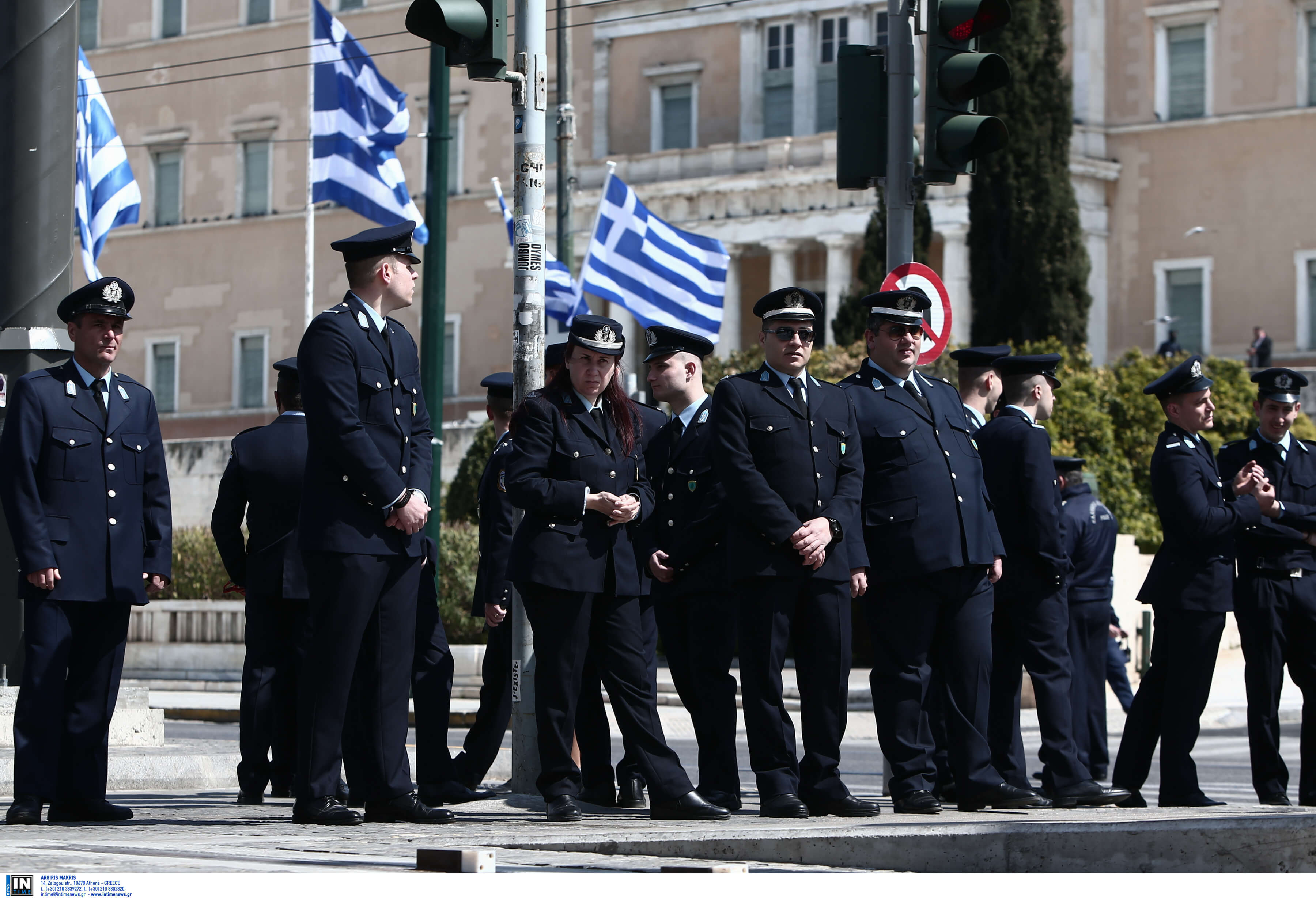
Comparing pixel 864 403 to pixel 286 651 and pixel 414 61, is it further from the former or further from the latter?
pixel 414 61

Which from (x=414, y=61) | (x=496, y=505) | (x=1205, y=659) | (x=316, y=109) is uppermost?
(x=414, y=61)

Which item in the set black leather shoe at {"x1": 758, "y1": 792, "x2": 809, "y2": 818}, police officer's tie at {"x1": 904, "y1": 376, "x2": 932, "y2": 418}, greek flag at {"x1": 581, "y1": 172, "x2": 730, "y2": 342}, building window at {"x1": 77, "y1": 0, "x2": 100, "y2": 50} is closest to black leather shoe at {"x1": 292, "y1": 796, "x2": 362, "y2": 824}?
black leather shoe at {"x1": 758, "y1": 792, "x2": 809, "y2": 818}

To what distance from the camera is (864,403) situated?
30.5ft

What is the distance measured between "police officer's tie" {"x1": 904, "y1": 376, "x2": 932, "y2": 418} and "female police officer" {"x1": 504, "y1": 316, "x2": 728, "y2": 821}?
1262 mm

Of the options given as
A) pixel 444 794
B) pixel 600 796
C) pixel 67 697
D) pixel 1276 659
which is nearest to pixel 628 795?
pixel 600 796

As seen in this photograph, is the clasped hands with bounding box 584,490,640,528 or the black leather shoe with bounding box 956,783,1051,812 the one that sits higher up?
the clasped hands with bounding box 584,490,640,528

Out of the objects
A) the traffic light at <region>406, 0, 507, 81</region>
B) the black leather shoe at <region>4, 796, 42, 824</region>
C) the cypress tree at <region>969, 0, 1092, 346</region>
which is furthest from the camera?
the cypress tree at <region>969, 0, 1092, 346</region>

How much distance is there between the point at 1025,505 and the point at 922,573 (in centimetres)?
112

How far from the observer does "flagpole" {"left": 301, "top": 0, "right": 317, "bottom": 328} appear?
87.2 feet

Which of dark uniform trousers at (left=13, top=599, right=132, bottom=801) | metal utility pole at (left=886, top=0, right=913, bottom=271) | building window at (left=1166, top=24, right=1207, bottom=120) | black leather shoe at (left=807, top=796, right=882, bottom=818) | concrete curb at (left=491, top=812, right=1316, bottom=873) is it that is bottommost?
black leather shoe at (left=807, top=796, right=882, bottom=818)

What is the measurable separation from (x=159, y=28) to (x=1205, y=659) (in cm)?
5007

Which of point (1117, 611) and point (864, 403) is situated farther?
point (1117, 611)

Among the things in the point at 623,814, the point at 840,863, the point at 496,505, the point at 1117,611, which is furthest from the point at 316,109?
the point at 840,863

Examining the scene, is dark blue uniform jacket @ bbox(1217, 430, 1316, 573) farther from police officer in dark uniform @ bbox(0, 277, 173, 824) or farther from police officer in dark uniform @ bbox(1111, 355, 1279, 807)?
police officer in dark uniform @ bbox(0, 277, 173, 824)
